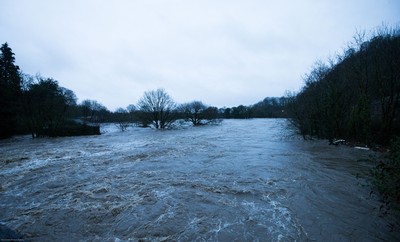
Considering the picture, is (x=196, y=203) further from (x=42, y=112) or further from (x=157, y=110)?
(x=157, y=110)

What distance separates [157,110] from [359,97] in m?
36.5

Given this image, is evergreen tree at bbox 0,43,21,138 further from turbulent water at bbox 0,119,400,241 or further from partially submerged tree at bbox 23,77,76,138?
turbulent water at bbox 0,119,400,241

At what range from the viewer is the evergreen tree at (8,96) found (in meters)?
23.7

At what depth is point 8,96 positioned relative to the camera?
2400 cm

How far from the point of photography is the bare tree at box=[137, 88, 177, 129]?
1705 inches

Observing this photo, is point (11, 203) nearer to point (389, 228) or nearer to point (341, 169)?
point (389, 228)

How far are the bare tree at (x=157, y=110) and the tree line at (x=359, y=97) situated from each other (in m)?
29.8

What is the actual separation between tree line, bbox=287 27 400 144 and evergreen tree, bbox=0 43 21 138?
34144 mm

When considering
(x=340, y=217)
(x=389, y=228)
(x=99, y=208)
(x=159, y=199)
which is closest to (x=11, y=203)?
(x=99, y=208)

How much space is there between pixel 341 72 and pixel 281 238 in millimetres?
18465

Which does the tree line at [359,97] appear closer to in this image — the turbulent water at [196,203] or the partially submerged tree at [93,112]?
the turbulent water at [196,203]

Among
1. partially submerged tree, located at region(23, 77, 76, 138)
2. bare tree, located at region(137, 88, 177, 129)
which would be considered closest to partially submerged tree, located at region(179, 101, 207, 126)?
bare tree, located at region(137, 88, 177, 129)

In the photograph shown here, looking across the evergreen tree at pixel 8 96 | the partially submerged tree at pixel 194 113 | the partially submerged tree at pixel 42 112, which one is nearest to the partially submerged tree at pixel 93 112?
the partially submerged tree at pixel 42 112

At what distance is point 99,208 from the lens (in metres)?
5.44
